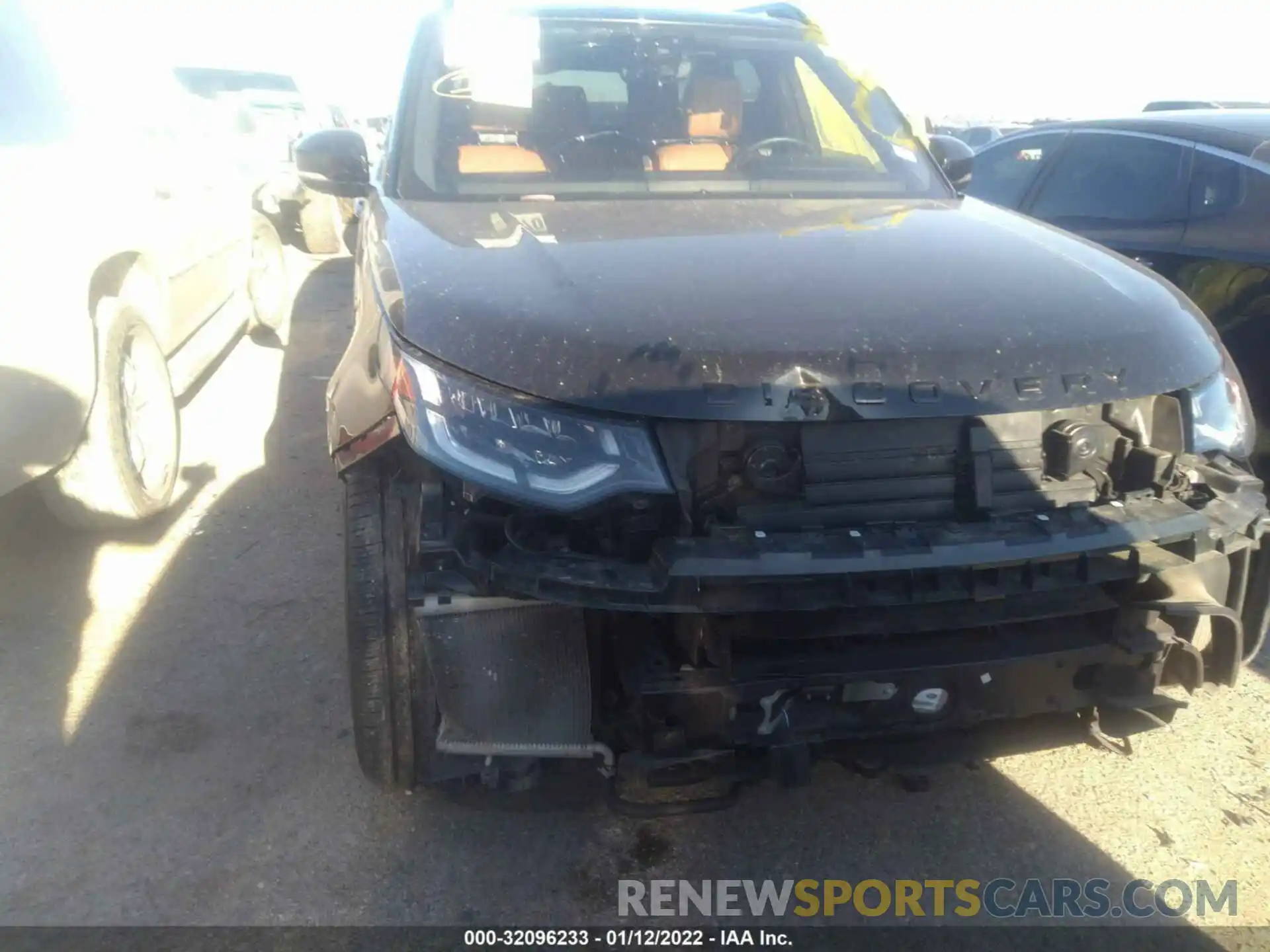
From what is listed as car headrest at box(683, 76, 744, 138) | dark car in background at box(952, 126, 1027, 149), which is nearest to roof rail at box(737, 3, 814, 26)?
car headrest at box(683, 76, 744, 138)

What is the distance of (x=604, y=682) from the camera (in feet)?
6.00

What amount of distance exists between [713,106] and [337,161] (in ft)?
4.12

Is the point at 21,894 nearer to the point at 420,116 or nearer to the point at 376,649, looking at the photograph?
the point at 376,649

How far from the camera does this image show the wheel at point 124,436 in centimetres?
316

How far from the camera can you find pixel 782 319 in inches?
69.6

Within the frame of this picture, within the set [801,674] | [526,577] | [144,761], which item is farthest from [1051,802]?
[144,761]

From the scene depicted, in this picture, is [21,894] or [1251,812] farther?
[1251,812]

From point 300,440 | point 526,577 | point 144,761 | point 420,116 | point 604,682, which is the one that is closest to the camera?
point 526,577

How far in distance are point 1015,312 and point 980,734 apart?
2.92 ft

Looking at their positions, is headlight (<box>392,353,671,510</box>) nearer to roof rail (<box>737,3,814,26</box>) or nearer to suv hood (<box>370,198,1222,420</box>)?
suv hood (<box>370,198,1222,420</box>)

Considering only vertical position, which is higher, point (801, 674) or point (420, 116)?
point (420, 116)

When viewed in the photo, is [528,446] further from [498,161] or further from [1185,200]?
[1185,200]

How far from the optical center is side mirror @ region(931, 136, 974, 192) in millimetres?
3268

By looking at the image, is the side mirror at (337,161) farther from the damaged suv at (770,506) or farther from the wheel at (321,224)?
the wheel at (321,224)
